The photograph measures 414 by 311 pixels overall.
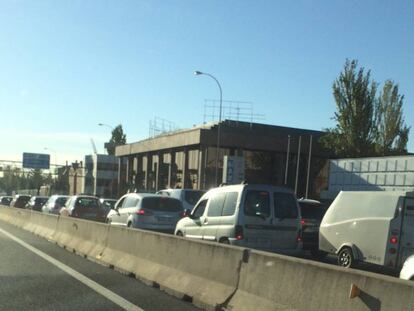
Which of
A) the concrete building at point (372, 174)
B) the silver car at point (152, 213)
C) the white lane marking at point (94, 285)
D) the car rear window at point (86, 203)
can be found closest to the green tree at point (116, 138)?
the concrete building at point (372, 174)

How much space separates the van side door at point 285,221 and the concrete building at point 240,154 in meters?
34.1

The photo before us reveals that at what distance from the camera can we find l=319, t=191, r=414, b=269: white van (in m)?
12.6

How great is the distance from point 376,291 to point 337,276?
1.88ft

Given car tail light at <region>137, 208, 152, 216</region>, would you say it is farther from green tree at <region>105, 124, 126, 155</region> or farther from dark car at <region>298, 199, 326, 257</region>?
green tree at <region>105, 124, 126, 155</region>

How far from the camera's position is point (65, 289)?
32.0 ft

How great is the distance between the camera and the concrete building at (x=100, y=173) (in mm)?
104750

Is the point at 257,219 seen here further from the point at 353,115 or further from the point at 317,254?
the point at 353,115

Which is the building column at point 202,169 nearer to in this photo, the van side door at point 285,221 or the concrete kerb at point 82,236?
the concrete kerb at point 82,236

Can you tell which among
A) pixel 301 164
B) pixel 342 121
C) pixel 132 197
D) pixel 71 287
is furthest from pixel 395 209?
pixel 301 164

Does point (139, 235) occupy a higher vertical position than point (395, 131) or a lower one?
lower

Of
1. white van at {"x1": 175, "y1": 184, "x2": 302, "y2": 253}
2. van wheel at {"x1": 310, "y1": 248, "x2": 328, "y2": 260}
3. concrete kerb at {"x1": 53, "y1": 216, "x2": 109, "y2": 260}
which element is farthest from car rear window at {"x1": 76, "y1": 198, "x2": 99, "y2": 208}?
white van at {"x1": 175, "y1": 184, "x2": 302, "y2": 253}

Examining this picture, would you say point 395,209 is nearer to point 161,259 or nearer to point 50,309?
point 161,259

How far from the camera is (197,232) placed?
14961 mm

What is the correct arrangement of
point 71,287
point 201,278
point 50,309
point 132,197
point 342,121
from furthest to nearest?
1. point 342,121
2. point 132,197
3. point 71,287
4. point 201,278
5. point 50,309
